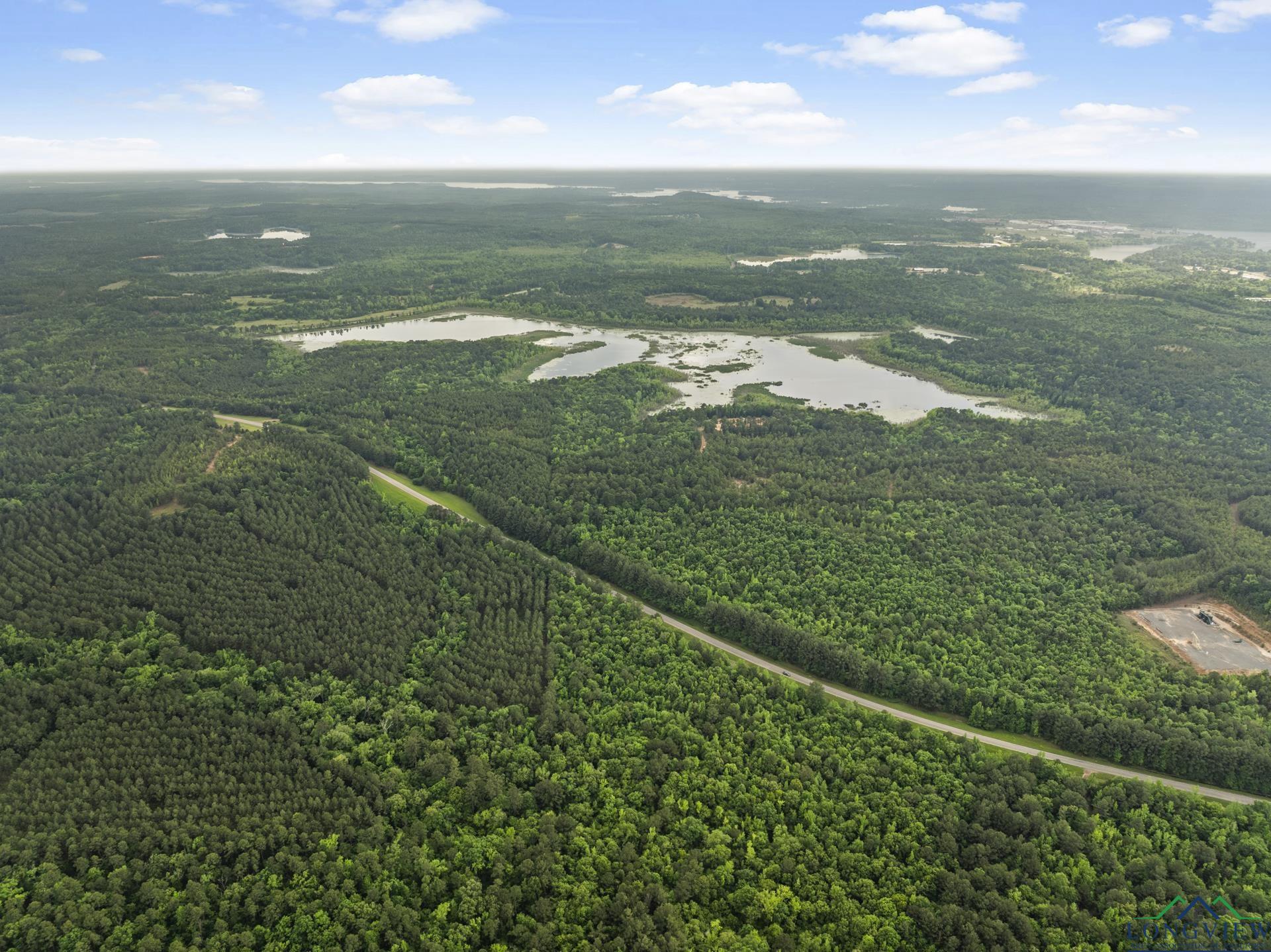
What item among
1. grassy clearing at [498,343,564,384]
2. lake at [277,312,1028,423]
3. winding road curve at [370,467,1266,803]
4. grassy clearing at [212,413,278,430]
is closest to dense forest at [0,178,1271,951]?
winding road curve at [370,467,1266,803]

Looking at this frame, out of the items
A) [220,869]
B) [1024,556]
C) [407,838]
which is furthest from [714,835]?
[1024,556]

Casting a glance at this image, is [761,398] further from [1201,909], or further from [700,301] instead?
[1201,909]

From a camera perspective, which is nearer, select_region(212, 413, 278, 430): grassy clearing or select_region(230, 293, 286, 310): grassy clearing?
select_region(212, 413, 278, 430): grassy clearing

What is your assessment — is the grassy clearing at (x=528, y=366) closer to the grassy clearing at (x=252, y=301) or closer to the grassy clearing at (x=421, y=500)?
the grassy clearing at (x=421, y=500)

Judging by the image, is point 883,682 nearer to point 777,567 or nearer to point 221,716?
point 777,567

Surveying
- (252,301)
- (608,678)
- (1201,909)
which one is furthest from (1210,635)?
(252,301)

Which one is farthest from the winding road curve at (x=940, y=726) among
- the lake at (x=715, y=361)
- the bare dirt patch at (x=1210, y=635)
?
the lake at (x=715, y=361)

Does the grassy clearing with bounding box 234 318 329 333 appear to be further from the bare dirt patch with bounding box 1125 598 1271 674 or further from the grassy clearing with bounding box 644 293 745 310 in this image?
the bare dirt patch with bounding box 1125 598 1271 674
